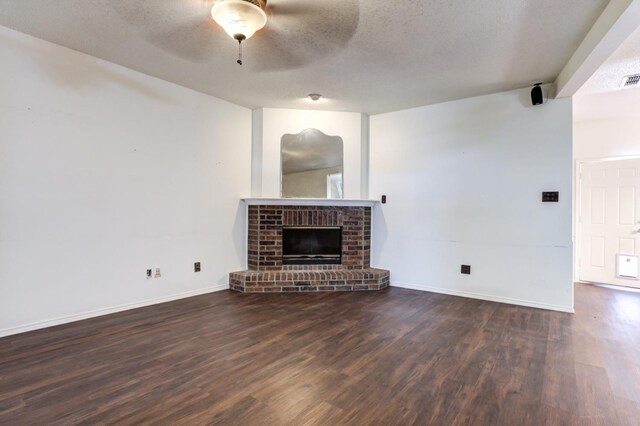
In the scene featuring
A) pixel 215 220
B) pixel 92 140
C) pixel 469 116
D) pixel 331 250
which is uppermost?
pixel 469 116

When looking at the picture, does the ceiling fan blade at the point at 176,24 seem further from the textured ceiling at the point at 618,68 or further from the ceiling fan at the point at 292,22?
the textured ceiling at the point at 618,68

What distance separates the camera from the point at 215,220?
167 inches

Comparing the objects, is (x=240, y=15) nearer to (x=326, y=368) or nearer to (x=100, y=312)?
(x=326, y=368)

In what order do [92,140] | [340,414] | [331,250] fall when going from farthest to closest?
[331,250] → [92,140] → [340,414]

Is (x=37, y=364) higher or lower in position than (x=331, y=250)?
lower

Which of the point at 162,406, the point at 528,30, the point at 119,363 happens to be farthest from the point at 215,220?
the point at 528,30

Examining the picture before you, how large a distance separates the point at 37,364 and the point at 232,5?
268 centimetres

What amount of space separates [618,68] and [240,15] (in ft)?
11.5

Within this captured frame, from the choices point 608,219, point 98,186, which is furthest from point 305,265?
point 608,219

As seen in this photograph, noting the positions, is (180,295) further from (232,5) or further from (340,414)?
(232,5)

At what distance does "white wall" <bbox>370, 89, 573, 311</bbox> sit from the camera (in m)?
3.56

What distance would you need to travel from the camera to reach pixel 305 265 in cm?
457

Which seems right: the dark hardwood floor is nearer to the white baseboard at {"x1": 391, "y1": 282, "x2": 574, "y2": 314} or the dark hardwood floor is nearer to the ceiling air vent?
the white baseboard at {"x1": 391, "y1": 282, "x2": 574, "y2": 314}

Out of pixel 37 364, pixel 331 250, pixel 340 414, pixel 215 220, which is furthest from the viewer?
pixel 331 250
